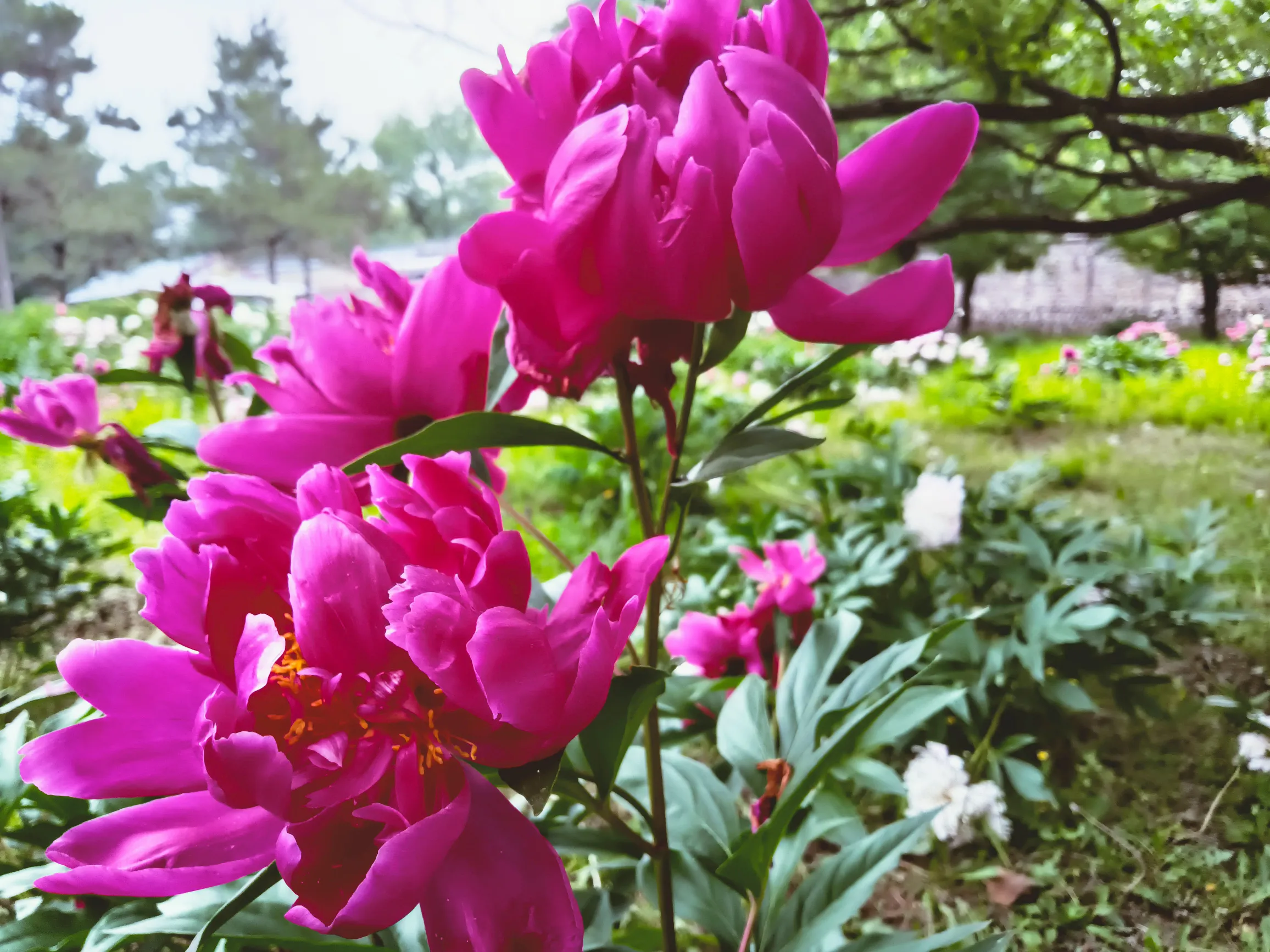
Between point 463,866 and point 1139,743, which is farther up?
point 463,866

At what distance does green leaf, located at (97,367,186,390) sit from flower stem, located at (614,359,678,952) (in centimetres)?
45

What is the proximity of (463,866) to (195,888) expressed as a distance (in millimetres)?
69

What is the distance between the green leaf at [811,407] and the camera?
33 centimetres

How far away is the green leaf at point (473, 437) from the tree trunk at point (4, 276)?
2789 mm

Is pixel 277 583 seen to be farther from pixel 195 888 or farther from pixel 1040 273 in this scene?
pixel 1040 273

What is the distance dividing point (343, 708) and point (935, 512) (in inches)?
30.5

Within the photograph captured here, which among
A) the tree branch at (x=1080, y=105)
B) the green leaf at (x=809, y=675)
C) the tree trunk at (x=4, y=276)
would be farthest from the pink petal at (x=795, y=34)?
the tree trunk at (x=4, y=276)

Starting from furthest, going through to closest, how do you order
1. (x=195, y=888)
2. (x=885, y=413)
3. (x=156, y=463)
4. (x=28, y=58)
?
(x=28, y=58), (x=885, y=413), (x=156, y=463), (x=195, y=888)

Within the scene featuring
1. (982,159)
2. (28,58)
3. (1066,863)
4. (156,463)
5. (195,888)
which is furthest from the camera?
(28,58)

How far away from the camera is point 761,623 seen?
26.3 inches

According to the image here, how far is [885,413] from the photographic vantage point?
181 cm

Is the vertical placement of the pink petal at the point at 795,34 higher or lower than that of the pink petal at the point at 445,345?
higher

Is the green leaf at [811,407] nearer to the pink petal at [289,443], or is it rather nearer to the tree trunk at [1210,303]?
the pink petal at [289,443]

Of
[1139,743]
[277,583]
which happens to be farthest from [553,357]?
[1139,743]
